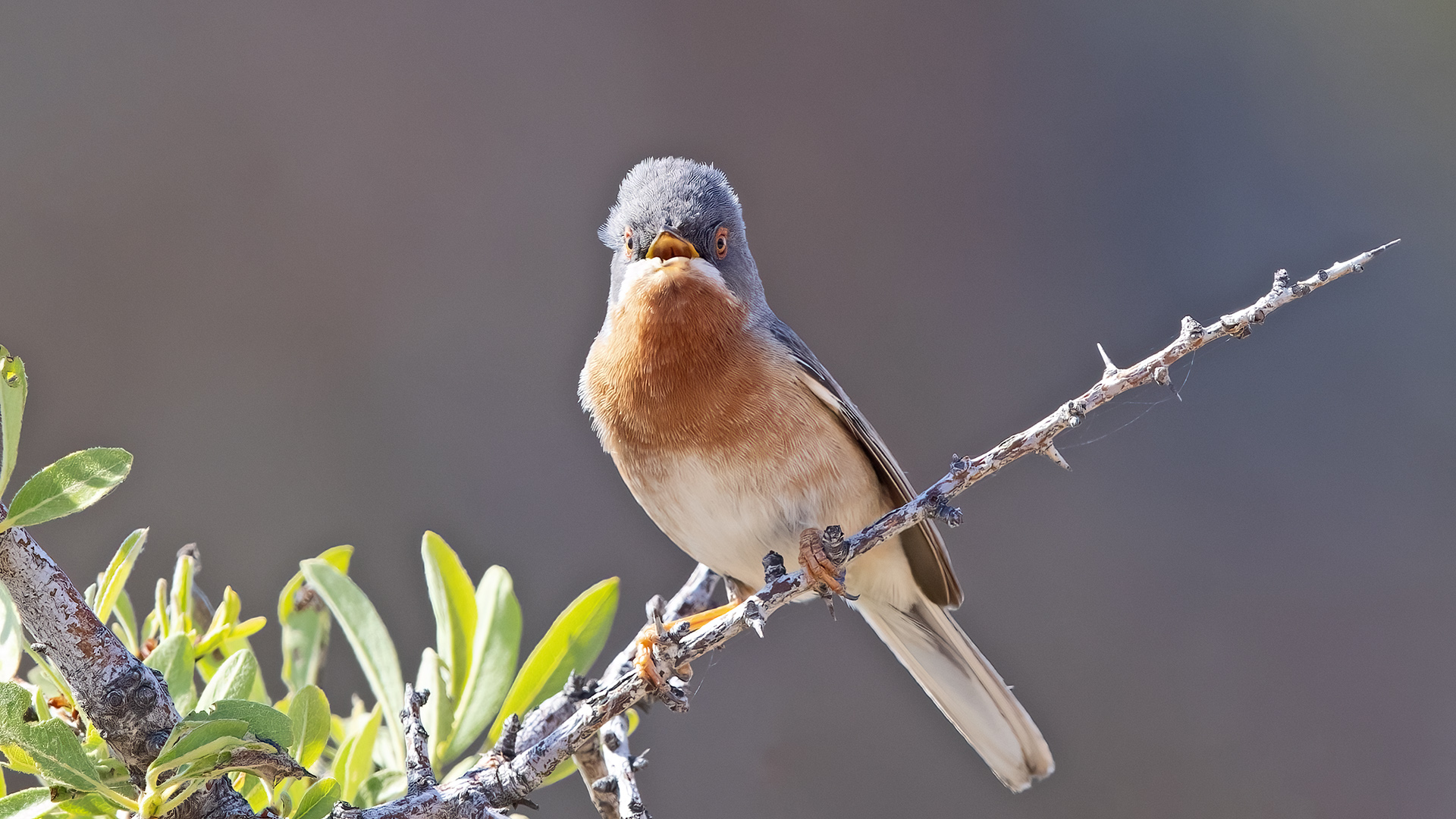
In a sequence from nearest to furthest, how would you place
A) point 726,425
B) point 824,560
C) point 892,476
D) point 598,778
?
point 598,778 < point 824,560 < point 726,425 < point 892,476

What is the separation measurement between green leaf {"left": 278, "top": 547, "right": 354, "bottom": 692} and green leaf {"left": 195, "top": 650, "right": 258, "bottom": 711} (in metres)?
0.31

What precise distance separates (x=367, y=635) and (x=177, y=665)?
0.96ft

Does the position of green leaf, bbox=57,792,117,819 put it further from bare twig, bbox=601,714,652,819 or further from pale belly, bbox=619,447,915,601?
pale belly, bbox=619,447,915,601

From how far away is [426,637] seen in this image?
13.6ft

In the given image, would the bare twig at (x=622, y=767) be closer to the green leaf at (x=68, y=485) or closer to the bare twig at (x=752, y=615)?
the bare twig at (x=752, y=615)

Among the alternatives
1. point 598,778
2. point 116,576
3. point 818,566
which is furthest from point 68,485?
point 818,566

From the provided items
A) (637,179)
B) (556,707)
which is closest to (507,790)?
(556,707)

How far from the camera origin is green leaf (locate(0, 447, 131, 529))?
984mm

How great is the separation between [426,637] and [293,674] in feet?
9.04

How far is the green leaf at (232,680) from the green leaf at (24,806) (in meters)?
0.18

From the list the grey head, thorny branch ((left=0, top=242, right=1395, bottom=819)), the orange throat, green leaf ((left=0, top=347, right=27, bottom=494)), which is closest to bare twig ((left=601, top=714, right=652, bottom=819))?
thorny branch ((left=0, top=242, right=1395, bottom=819))

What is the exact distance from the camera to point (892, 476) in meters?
2.41

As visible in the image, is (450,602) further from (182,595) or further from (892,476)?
(892,476)

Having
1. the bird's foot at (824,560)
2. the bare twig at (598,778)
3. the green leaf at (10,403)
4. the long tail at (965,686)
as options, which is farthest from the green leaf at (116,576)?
the long tail at (965,686)
